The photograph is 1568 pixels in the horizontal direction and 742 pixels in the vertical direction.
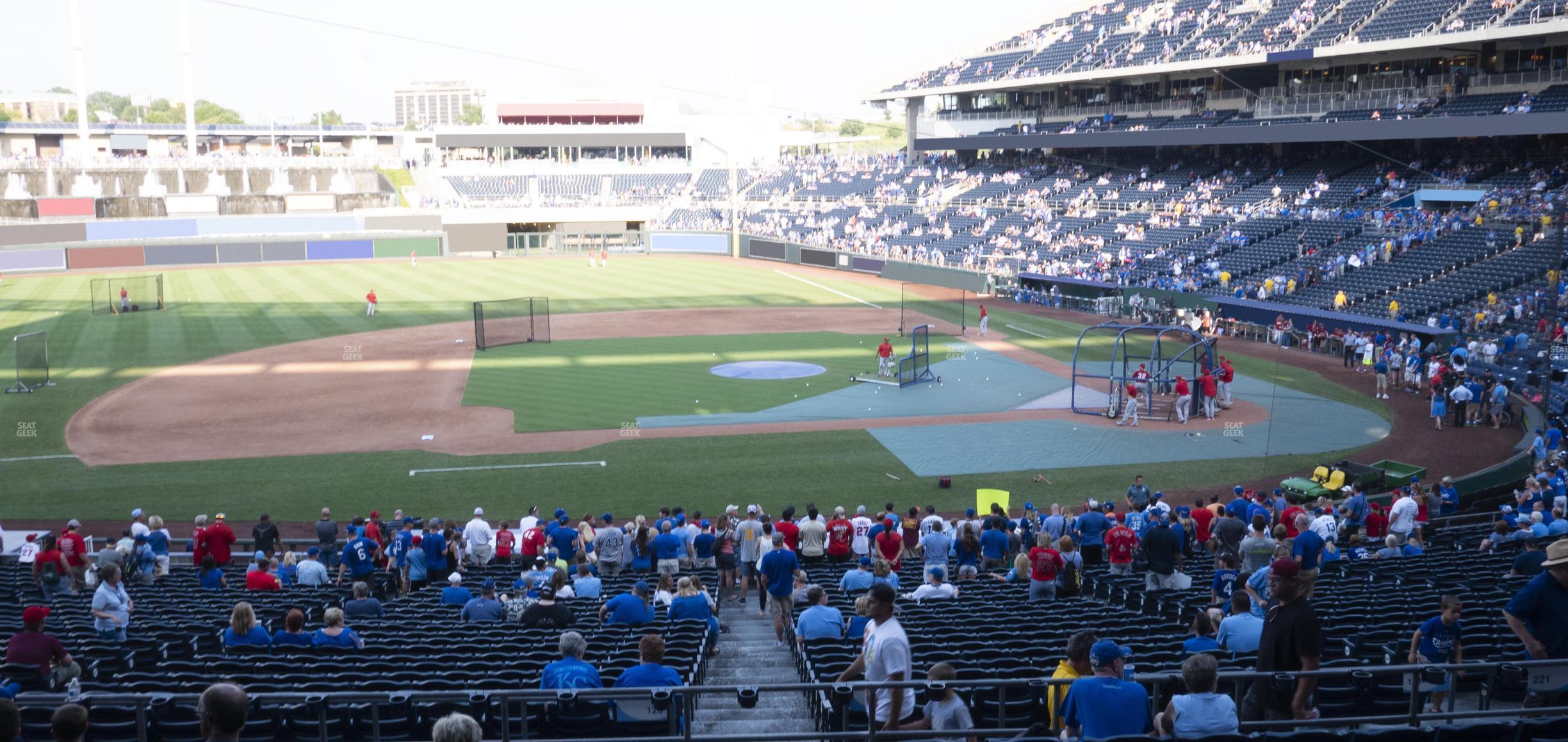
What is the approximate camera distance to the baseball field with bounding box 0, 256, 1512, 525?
926 inches

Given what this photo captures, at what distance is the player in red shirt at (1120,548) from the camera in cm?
1538

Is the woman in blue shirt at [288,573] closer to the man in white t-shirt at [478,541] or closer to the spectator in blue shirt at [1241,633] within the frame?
the man in white t-shirt at [478,541]

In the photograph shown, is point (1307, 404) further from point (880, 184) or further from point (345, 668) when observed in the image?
point (880, 184)

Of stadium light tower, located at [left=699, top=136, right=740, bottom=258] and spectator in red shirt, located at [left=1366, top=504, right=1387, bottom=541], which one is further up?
stadium light tower, located at [left=699, top=136, right=740, bottom=258]

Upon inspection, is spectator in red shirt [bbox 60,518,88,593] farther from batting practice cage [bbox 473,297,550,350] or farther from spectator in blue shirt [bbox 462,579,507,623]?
batting practice cage [bbox 473,297,550,350]

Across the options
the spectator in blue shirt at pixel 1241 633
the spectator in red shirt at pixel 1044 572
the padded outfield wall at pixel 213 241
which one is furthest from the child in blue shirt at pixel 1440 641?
the padded outfield wall at pixel 213 241

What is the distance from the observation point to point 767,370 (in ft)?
119

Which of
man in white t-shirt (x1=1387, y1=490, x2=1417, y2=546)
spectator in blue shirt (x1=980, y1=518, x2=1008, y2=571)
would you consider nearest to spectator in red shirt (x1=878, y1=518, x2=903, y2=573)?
spectator in blue shirt (x1=980, y1=518, x2=1008, y2=571)

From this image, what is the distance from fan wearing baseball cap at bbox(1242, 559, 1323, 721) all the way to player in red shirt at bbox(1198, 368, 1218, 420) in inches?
925

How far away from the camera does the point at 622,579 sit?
15.6 meters

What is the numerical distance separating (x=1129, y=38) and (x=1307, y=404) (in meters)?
36.6

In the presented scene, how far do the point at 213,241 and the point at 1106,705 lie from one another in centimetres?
7605

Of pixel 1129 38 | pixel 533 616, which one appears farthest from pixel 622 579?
pixel 1129 38

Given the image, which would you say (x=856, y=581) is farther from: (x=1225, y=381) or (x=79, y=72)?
(x=79, y=72)
